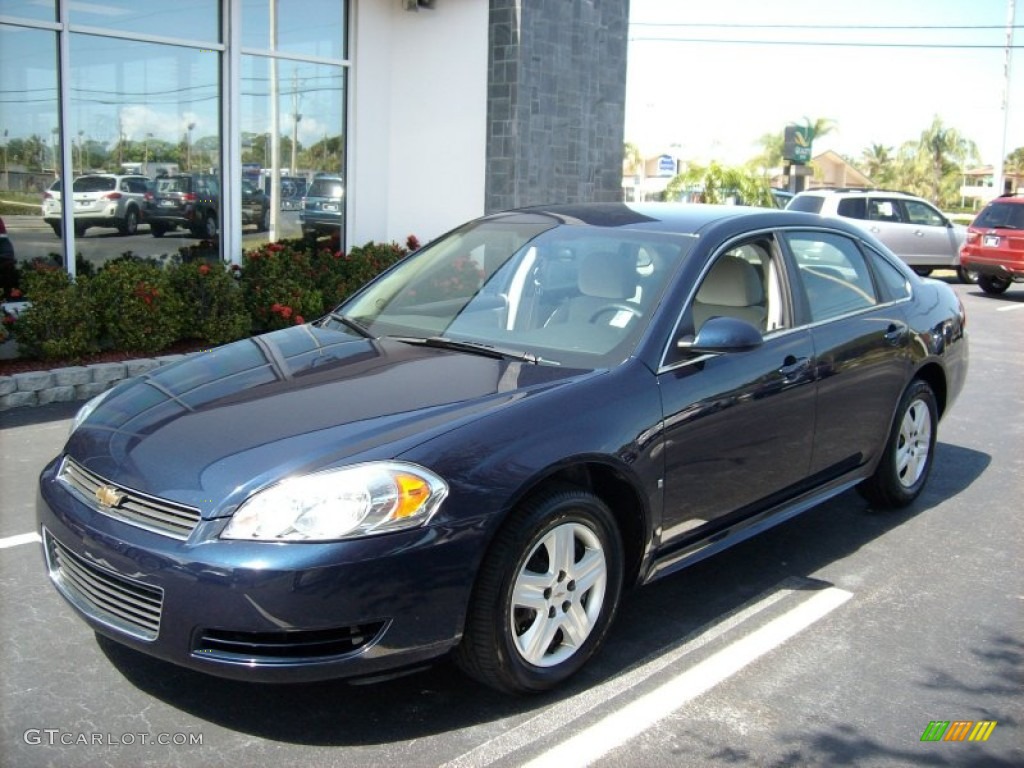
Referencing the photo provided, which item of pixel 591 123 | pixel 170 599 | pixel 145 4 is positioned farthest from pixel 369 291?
pixel 591 123

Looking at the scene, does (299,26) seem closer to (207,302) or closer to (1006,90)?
(207,302)

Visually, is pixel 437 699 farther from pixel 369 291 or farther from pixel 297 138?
pixel 297 138

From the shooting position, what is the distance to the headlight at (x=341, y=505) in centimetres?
307

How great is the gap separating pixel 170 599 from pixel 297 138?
858cm

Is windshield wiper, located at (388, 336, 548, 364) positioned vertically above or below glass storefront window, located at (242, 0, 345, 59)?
below

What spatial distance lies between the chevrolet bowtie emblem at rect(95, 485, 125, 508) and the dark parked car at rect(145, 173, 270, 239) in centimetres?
700

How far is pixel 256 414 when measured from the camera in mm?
3578

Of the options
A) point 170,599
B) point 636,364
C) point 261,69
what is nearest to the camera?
point 170,599

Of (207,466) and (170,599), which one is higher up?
(207,466)

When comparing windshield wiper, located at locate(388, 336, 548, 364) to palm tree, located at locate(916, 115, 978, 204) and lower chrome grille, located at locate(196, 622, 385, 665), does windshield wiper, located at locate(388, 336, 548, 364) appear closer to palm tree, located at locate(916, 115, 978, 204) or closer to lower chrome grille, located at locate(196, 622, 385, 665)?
lower chrome grille, located at locate(196, 622, 385, 665)

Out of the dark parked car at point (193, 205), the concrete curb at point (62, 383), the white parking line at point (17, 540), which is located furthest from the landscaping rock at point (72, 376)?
the white parking line at point (17, 540)

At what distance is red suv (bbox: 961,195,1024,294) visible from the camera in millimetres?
17156

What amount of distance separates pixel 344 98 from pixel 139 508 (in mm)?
8886

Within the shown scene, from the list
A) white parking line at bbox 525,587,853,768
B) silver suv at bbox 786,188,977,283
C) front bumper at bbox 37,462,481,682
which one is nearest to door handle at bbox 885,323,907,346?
white parking line at bbox 525,587,853,768
